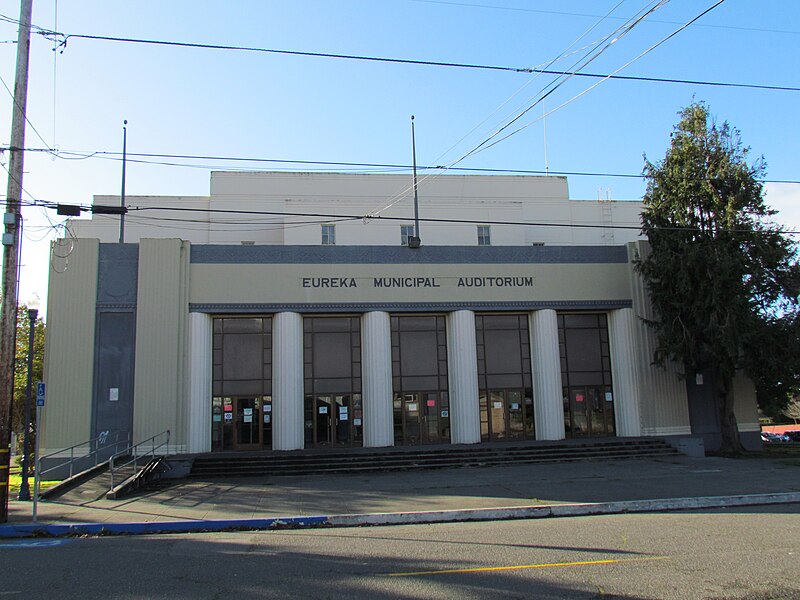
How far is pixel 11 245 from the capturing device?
13.5 metres

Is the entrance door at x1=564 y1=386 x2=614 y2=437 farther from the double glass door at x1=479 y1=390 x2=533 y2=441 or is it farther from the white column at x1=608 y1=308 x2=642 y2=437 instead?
the double glass door at x1=479 y1=390 x2=533 y2=441

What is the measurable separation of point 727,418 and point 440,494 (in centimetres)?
1589

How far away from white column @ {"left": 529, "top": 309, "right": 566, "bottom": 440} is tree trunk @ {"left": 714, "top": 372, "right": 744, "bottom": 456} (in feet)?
21.0

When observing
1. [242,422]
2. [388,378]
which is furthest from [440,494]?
[242,422]

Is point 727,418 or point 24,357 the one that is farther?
point 24,357

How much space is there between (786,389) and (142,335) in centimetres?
3820

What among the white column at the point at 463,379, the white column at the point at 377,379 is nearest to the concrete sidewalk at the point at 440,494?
the white column at the point at 377,379

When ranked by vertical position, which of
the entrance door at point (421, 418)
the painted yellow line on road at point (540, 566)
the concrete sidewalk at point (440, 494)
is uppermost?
the entrance door at point (421, 418)

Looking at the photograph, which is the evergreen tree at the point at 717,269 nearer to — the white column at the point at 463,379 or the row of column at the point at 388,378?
the row of column at the point at 388,378

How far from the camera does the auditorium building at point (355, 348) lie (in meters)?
24.2

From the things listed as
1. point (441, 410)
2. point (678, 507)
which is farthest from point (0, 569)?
point (441, 410)

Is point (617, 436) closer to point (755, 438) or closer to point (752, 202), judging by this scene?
point (755, 438)

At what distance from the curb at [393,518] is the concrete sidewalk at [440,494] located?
34 mm

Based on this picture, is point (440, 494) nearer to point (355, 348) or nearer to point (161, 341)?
point (355, 348)
